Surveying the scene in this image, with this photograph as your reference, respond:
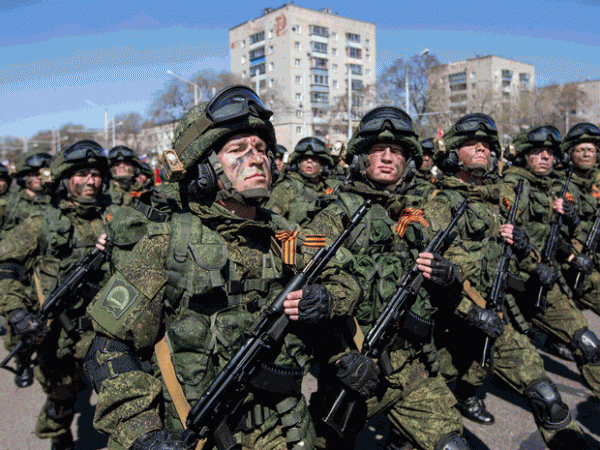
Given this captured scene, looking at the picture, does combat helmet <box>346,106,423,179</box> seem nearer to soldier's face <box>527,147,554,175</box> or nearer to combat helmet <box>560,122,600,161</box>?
soldier's face <box>527,147,554,175</box>

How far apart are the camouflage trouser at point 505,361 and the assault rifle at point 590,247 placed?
7.58 ft

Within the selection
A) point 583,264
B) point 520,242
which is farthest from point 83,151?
point 583,264

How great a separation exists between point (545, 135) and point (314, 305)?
16.4 ft

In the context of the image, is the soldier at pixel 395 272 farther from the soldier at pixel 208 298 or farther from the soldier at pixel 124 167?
the soldier at pixel 124 167

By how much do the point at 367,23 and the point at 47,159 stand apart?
67442mm

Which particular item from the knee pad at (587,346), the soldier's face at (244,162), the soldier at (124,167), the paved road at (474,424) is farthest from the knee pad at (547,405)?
the soldier at (124,167)

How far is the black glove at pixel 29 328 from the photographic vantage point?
13.1 ft

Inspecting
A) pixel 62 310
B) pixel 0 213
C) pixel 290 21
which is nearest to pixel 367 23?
pixel 290 21

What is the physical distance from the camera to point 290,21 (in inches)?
2384

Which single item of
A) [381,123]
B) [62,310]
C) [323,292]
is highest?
[381,123]

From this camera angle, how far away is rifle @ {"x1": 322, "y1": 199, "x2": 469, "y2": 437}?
10.3ft

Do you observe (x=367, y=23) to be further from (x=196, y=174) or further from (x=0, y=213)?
(x=196, y=174)

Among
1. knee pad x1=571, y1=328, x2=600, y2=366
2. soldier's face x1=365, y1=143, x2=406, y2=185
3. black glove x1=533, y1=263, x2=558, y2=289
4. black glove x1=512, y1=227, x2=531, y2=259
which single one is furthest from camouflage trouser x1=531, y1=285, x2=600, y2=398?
soldier's face x1=365, y1=143, x2=406, y2=185

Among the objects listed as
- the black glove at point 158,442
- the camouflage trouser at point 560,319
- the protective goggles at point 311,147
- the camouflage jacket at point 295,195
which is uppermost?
the protective goggles at point 311,147
